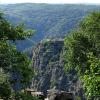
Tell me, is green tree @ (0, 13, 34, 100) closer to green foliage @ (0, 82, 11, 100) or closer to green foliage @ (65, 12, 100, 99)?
green foliage @ (0, 82, 11, 100)

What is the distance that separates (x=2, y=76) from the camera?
1401 inches

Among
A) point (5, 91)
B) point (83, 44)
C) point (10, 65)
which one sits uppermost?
point (10, 65)

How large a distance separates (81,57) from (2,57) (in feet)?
122

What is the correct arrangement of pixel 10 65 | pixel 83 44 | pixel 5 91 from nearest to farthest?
pixel 5 91
pixel 10 65
pixel 83 44

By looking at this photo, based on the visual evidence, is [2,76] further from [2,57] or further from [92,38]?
A: [92,38]

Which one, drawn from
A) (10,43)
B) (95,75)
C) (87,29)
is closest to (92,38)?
(87,29)

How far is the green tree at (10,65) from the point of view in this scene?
3447 cm

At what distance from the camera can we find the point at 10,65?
3525cm

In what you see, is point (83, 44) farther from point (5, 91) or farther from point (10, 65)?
point (5, 91)

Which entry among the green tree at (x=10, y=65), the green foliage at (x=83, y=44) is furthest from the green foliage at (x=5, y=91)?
the green foliage at (x=83, y=44)

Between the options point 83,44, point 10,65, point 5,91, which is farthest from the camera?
point 83,44

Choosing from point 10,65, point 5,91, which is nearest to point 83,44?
point 10,65

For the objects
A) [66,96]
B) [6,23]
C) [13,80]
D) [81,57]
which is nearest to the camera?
[13,80]

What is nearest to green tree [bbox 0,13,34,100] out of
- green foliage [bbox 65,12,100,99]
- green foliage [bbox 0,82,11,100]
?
green foliage [bbox 0,82,11,100]
